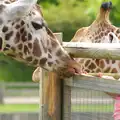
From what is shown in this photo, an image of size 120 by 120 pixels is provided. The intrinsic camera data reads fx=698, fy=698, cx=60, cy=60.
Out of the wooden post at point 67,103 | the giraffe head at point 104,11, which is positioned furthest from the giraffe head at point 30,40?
the giraffe head at point 104,11

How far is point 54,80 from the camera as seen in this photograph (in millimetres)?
4047

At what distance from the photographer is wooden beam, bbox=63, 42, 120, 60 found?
3.64 meters

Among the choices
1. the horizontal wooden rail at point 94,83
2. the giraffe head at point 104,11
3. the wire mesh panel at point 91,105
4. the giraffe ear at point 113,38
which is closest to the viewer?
the horizontal wooden rail at point 94,83

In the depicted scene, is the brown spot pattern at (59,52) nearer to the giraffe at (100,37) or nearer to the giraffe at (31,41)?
the giraffe at (31,41)

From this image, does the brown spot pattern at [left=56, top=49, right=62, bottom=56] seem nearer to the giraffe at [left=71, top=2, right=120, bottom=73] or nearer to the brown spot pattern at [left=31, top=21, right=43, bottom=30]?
the brown spot pattern at [left=31, top=21, right=43, bottom=30]

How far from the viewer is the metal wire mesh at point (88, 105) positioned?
3.74m

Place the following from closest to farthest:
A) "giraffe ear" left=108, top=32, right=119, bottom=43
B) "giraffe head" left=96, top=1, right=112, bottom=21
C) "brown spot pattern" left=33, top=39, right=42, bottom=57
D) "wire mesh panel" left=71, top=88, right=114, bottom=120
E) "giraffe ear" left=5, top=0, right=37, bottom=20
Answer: "wire mesh panel" left=71, top=88, right=114, bottom=120
"giraffe ear" left=5, top=0, right=37, bottom=20
"brown spot pattern" left=33, top=39, right=42, bottom=57
"giraffe ear" left=108, top=32, right=119, bottom=43
"giraffe head" left=96, top=1, right=112, bottom=21

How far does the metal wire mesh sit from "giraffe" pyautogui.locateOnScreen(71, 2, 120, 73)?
1411 millimetres

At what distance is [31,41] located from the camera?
3996mm

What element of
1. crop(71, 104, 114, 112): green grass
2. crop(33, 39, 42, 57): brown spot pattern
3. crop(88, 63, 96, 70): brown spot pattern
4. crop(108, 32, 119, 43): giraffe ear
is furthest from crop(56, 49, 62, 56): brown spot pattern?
crop(88, 63, 96, 70): brown spot pattern

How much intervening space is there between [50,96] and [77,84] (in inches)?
10.8

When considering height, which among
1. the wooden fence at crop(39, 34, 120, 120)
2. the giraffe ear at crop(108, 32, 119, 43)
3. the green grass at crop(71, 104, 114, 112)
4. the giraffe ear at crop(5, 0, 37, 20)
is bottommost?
the green grass at crop(71, 104, 114, 112)

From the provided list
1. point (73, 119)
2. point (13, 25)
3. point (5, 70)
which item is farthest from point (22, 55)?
point (5, 70)

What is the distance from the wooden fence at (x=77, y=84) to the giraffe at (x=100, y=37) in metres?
1.32
